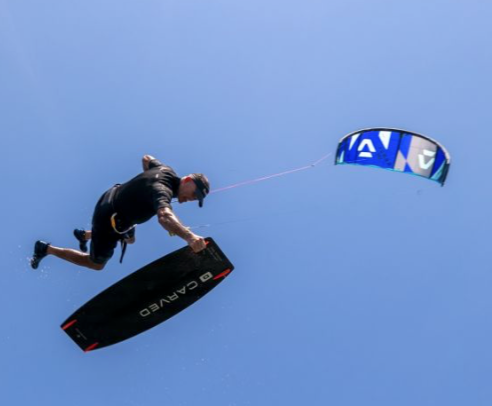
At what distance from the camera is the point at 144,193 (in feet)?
18.4

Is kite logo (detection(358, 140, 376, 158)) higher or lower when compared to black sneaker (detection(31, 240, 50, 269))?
lower

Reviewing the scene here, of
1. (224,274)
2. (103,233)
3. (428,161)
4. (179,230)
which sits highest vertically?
(179,230)

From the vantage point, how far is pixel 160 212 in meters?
5.09

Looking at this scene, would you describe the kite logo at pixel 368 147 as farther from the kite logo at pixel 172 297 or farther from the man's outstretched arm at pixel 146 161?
the man's outstretched arm at pixel 146 161

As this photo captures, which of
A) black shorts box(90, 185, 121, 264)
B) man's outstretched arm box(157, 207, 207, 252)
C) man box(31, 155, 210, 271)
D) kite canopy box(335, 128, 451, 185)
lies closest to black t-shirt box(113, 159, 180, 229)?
man box(31, 155, 210, 271)

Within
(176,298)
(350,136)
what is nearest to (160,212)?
(176,298)

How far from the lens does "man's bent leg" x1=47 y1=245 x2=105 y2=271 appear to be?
6.89 meters

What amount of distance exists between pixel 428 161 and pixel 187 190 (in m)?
4.40

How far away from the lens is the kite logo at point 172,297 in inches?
283

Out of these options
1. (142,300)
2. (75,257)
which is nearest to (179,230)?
(75,257)

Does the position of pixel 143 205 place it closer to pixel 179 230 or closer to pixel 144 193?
pixel 144 193

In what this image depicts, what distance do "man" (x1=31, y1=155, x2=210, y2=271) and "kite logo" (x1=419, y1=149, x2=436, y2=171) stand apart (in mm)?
4188

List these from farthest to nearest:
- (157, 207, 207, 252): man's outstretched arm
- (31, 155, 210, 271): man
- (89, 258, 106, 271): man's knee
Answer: (89, 258, 106, 271): man's knee → (31, 155, 210, 271): man → (157, 207, 207, 252): man's outstretched arm

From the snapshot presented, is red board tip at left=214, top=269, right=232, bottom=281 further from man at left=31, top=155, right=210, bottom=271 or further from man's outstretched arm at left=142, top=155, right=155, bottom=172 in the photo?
man's outstretched arm at left=142, top=155, right=155, bottom=172
